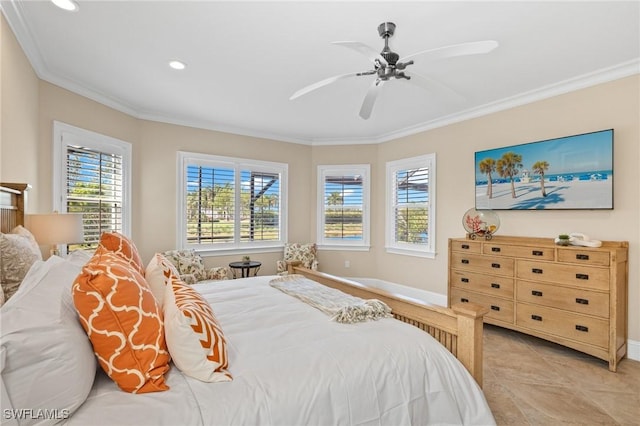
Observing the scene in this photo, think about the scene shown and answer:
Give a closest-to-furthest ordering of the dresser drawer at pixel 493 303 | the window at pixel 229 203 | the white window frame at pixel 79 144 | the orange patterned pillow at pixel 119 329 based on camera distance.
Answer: the orange patterned pillow at pixel 119 329 < the white window frame at pixel 79 144 < the dresser drawer at pixel 493 303 < the window at pixel 229 203

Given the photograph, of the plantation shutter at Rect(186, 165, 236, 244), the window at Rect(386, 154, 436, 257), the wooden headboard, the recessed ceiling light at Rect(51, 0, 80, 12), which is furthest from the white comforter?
the window at Rect(386, 154, 436, 257)

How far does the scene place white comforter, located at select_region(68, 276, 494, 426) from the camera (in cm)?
108

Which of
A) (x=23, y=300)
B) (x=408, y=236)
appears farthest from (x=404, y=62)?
(x=408, y=236)

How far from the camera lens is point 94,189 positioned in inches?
143

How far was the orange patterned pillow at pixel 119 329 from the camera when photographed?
3.67 ft

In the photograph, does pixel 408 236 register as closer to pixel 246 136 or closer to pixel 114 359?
pixel 246 136

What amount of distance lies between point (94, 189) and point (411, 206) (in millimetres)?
4383

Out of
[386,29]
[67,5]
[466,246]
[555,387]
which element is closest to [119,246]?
[67,5]

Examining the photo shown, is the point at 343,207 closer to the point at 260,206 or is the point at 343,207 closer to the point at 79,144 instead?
the point at 260,206

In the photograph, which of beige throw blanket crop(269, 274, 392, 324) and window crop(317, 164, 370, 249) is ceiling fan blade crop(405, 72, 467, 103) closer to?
beige throw blanket crop(269, 274, 392, 324)

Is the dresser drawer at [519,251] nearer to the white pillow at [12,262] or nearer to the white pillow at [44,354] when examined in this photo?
the white pillow at [44,354]

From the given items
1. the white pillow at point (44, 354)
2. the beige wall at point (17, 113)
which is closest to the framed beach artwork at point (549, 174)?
the white pillow at point (44, 354)

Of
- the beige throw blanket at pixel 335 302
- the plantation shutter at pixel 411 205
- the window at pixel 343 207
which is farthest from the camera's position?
the window at pixel 343 207

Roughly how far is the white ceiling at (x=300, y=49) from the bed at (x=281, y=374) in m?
1.39
